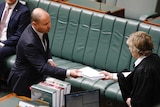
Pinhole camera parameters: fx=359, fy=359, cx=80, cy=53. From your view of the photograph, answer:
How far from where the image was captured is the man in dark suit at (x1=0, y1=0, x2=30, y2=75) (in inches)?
179

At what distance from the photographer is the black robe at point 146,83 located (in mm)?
2828

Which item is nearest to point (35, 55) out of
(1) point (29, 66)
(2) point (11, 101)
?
(1) point (29, 66)

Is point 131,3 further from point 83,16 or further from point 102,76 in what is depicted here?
point 102,76

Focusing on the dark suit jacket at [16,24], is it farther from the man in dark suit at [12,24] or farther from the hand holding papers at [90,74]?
the hand holding papers at [90,74]

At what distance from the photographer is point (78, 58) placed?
4.48 meters

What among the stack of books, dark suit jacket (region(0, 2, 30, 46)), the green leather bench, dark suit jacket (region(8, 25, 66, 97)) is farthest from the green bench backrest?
the stack of books

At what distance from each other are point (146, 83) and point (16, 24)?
7.49 ft

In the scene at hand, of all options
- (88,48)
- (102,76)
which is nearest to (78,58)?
(88,48)

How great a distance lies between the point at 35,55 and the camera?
3156mm

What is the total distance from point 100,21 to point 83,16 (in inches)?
9.7

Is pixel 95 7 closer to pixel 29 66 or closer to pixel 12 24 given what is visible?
pixel 12 24

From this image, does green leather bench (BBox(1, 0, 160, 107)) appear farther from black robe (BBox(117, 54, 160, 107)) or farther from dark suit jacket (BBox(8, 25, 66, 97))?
black robe (BBox(117, 54, 160, 107))

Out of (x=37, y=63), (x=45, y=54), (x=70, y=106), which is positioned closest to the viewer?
(x=70, y=106)

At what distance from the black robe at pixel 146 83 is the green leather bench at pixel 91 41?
0.93 meters
